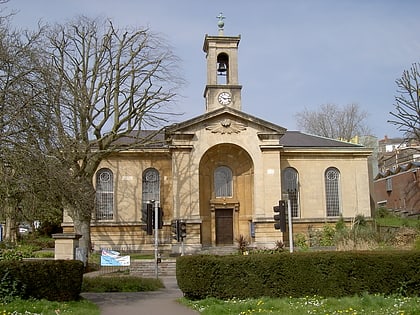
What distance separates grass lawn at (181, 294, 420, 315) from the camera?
466 inches

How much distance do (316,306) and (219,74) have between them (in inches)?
1090

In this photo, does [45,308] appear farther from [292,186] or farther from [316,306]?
[292,186]

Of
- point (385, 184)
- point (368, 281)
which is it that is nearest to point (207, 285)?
point (368, 281)

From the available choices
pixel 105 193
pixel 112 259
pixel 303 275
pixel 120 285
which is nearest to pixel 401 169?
pixel 105 193

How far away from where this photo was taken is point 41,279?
1462 centimetres

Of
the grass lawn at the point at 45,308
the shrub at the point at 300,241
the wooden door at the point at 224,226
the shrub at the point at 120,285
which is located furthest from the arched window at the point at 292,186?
the grass lawn at the point at 45,308

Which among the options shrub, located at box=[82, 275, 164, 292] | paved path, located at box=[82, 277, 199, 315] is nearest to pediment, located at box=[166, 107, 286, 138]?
shrub, located at box=[82, 275, 164, 292]

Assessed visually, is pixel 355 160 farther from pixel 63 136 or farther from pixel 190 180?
pixel 63 136

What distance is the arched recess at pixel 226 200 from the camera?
36500 millimetres

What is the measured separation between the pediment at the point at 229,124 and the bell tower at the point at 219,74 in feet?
8.22

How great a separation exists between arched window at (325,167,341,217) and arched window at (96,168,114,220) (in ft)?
51.0

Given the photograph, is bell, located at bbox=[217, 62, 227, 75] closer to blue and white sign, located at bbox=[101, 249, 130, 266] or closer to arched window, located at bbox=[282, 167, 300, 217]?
arched window, located at bbox=[282, 167, 300, 217]

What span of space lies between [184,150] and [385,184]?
1238 inches

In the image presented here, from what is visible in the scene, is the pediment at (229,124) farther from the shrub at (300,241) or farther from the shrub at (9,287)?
the shrub at (9,287)
